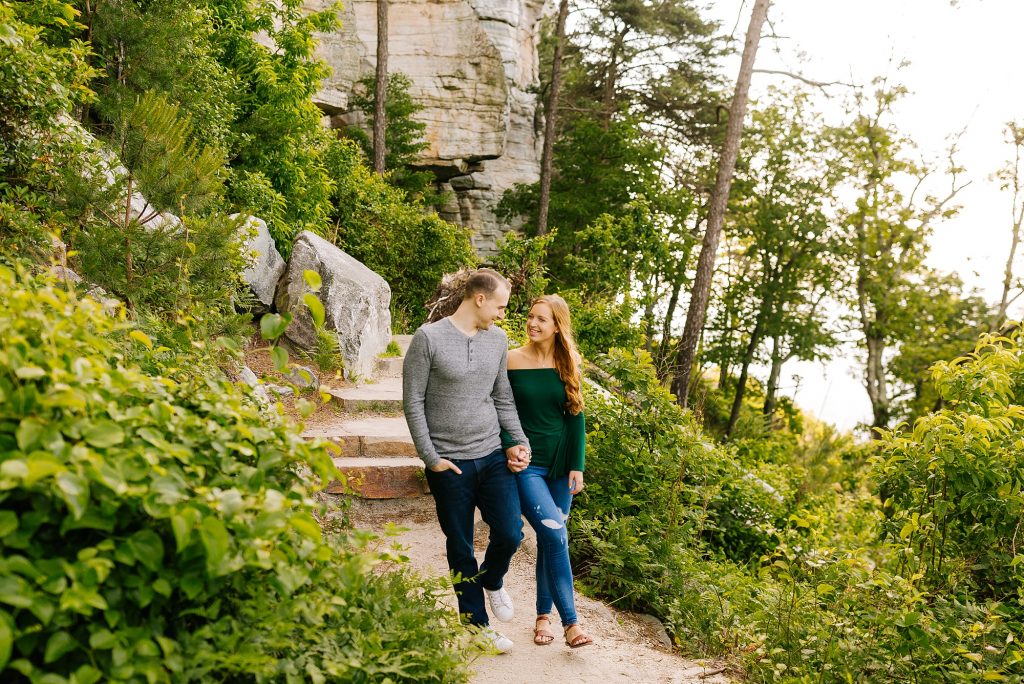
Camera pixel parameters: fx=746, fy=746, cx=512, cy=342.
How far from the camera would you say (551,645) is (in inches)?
166

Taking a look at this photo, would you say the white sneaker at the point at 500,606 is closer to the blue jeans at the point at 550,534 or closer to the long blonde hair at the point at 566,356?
the blue jeans at the point at 550,534

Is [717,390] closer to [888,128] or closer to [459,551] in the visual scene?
[888,128]

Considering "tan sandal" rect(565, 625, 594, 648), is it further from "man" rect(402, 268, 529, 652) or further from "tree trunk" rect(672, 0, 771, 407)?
"tree trunk" rect(672, 0, 771, 407)

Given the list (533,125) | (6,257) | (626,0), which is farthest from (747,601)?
(533,125)

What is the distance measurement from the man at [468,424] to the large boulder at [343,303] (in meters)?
4.30

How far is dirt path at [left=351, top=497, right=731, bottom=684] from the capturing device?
3.92 m

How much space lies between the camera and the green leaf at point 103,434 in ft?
5.65

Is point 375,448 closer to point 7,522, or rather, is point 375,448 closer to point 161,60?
point 7,522

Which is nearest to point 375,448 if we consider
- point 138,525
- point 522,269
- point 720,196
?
point 138,525

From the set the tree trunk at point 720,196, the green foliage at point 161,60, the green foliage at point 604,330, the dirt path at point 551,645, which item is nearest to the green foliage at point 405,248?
the green foliage at point 604,330

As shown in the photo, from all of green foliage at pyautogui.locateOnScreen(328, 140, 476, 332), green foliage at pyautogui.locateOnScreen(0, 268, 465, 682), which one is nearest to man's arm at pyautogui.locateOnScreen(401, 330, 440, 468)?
green foliage at pyautogui.locateOnScreen(0, 268, 465, 682)

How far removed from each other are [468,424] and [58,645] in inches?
85.7

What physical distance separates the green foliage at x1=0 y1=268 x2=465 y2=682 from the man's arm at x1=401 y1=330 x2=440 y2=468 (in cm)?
125

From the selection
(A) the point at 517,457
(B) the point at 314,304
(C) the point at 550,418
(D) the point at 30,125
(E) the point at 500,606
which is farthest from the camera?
(D) the point at 30,125
